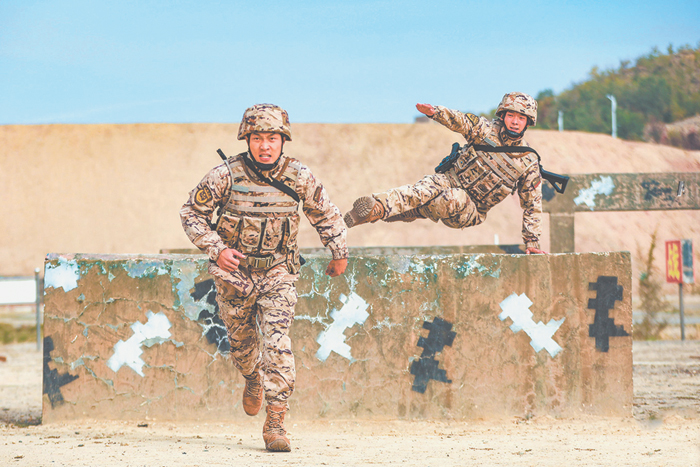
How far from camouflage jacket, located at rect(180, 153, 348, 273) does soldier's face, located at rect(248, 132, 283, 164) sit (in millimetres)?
67

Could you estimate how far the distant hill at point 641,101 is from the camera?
45.0m

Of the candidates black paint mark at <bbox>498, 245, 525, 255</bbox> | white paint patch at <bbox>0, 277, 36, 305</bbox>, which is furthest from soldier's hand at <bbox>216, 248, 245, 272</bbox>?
white paint patch at <bbox>0, 277, 36, 305</bbox>

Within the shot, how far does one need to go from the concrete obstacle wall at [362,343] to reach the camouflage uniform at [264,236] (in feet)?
3.10

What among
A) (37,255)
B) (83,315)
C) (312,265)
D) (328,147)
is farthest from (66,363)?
(328,147)

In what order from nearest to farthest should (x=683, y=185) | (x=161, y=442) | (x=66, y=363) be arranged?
1. (x=161, y=442)
2. (x=66, y=363)
3. (x=683, y=185)

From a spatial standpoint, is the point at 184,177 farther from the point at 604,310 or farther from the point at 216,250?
the point at 216,250

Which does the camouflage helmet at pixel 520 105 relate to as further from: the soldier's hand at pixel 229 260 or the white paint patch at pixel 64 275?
the white paint patch at pixel 64 275

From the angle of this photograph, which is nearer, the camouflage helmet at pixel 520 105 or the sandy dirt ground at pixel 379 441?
the sandy dirt ground at pixel 379 441

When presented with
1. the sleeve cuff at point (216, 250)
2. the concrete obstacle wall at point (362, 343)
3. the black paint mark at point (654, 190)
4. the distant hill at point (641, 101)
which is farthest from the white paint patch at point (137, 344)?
the distant hill at point (641, 101)

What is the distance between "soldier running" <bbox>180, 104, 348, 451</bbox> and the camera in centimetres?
393

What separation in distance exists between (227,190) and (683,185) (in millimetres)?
5843

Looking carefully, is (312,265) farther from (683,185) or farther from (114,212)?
(114,212)

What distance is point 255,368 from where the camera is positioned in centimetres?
441

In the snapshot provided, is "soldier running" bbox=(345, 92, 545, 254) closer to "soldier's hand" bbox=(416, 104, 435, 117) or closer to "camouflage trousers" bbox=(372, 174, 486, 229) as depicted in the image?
"camouflage trousers" bbox=(372, 174, 486, 229)
